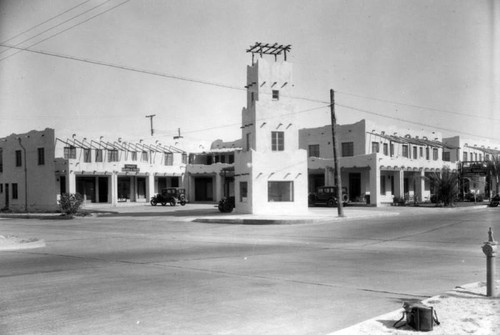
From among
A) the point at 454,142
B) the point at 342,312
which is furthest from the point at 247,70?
the point at 454,142

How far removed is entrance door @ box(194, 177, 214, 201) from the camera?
199 feet

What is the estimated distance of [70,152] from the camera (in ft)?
160

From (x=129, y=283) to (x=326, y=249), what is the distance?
784cm

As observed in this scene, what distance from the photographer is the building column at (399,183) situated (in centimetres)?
4900

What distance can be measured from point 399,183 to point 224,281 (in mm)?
41996

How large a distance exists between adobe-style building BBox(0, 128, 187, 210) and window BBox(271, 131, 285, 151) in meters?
20.7

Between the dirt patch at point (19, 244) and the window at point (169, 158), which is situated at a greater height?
the window at point (169, 158)

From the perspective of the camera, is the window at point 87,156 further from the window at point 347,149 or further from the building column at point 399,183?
the building column at point 399,183

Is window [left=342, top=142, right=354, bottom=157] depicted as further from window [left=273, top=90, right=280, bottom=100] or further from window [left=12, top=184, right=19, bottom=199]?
window [left=12, top=184, right=19, bottom=199]

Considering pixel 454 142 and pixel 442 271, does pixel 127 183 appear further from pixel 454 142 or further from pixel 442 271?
pixel 442 271

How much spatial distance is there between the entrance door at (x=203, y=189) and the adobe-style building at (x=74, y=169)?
4708 mm

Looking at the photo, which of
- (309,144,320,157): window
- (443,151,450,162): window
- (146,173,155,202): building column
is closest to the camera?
(309,144,320,157): window

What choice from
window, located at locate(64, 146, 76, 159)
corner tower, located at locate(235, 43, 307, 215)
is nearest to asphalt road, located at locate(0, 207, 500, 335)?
corner tower, located at locate(235, 43, 307, 215)

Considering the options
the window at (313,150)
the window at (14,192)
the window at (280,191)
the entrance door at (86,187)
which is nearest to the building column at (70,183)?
the entrance door at (86,187)
